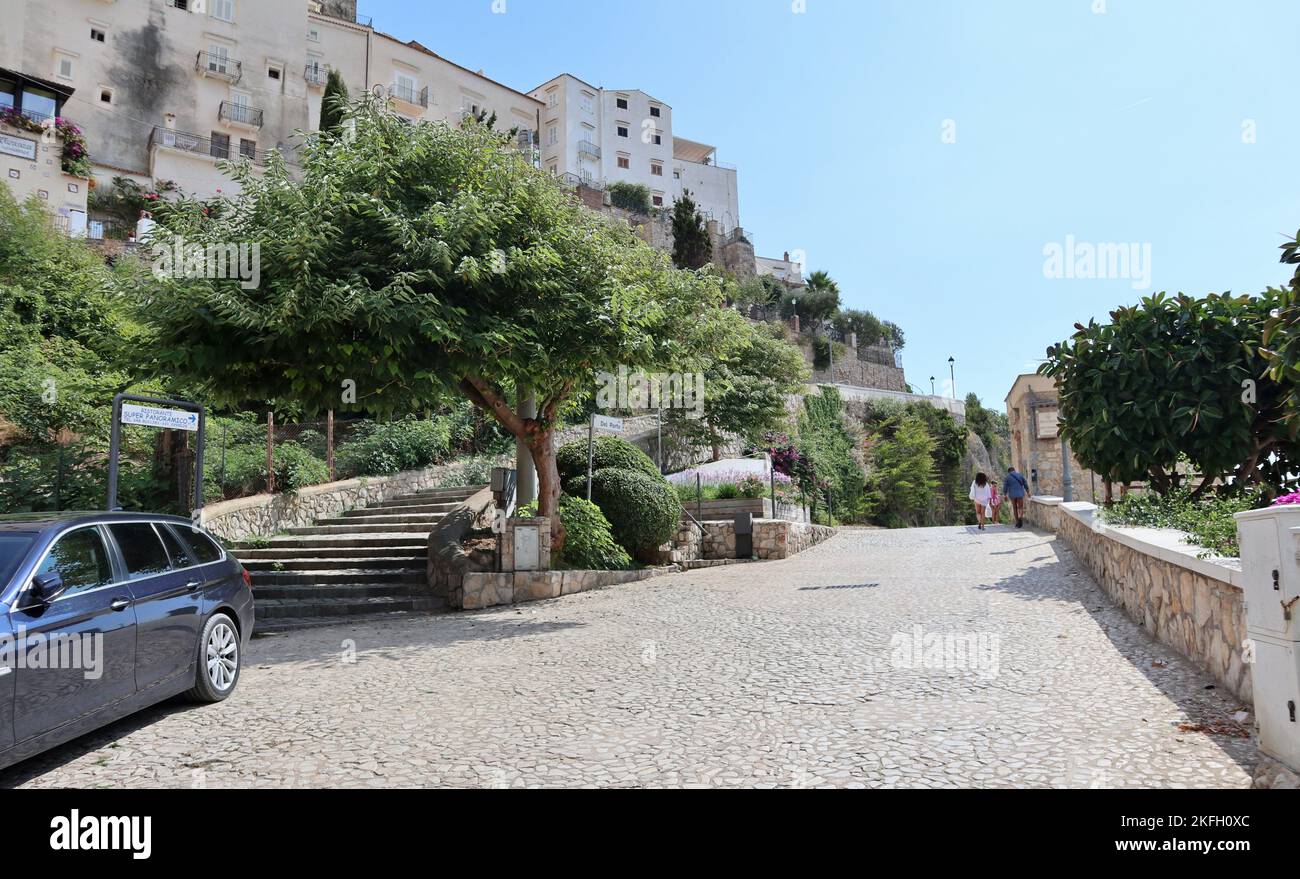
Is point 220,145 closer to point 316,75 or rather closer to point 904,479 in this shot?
point 316,75

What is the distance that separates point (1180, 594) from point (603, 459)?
989cm

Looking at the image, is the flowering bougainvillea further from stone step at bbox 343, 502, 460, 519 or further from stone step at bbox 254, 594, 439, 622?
stone step at bbox 254, 594, 439, 622

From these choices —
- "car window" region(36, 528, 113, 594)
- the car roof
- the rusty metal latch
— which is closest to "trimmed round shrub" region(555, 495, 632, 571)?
the car roof

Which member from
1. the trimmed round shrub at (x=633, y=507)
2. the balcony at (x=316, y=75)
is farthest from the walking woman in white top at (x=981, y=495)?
the balcony at (x=316, y=75)

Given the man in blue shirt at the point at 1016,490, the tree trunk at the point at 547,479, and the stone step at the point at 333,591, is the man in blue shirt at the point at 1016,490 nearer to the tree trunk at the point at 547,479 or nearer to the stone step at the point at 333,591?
the tree trunk at the point at 547,479

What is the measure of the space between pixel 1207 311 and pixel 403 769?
35.5ft

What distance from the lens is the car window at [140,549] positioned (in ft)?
16.0

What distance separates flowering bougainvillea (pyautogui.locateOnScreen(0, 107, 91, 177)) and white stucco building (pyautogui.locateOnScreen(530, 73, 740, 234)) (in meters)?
31.0

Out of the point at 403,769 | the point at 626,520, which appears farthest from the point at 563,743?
the point at 626,520

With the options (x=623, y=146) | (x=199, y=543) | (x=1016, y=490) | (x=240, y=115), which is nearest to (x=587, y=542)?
(x=199, y=543)

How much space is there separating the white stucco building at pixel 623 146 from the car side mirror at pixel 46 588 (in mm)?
55077

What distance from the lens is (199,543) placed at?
5.81m
